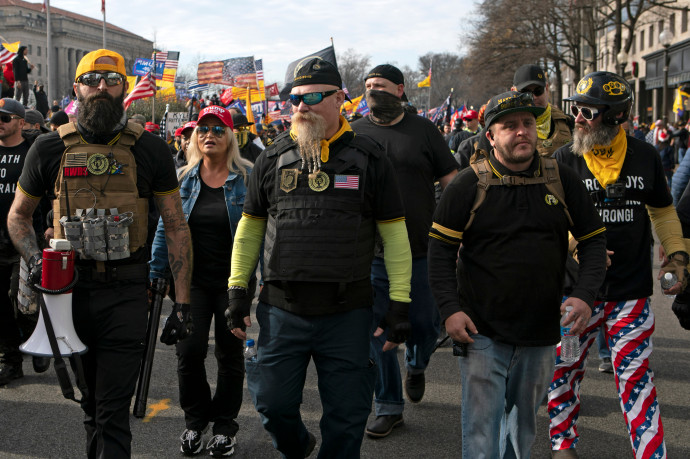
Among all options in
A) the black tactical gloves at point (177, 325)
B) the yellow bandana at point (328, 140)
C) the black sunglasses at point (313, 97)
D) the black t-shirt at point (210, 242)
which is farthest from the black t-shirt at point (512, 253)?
the black t-shirt at point (210, 242)

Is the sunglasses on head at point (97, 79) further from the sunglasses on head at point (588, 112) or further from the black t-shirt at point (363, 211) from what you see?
the sunglasses on head at point (588, 112)

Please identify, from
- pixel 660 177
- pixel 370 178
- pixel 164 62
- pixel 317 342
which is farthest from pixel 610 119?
pixel 164 62

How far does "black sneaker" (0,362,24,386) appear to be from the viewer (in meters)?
6.00

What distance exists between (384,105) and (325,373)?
2.23 m

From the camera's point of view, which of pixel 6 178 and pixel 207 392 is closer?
pixel 207 392

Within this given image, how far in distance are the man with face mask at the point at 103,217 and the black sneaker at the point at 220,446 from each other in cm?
96

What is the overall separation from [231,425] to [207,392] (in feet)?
0.82

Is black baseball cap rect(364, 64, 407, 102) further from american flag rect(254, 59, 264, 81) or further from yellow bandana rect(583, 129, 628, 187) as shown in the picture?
american flag rect(254, 59, 264, 81)

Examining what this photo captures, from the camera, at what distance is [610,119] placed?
4.20 meters

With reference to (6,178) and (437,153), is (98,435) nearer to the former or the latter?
(437,153)

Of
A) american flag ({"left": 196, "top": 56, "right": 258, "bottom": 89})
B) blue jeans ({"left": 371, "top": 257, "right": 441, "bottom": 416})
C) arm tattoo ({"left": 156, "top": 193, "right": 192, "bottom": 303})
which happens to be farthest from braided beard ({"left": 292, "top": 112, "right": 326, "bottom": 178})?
american flag ({"left": 196, "top": 56, "right": 258, "bottom": 89})

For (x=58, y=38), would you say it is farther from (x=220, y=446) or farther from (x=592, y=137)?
(x=592, y=137)

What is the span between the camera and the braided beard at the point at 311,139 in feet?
11.2

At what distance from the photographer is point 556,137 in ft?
17.7
